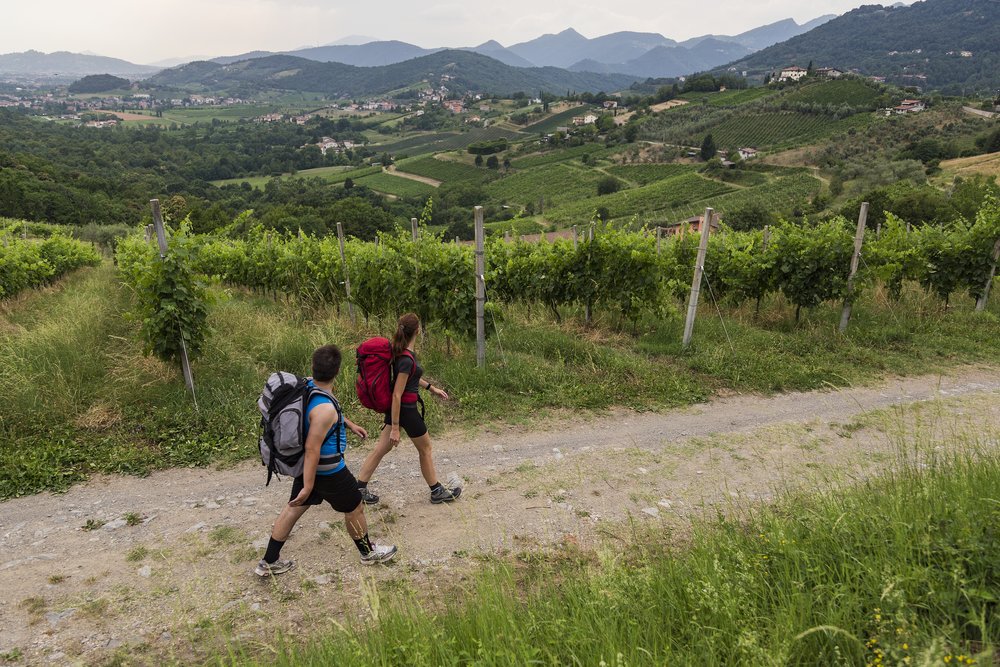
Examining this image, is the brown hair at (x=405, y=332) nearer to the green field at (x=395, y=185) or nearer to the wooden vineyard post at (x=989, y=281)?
the wooden vineyard post at (x=989, y=281)

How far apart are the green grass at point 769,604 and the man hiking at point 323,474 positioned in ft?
2.64

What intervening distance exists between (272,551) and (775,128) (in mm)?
109855

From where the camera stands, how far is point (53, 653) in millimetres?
3309

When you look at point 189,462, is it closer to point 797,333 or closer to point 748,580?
point 748,580

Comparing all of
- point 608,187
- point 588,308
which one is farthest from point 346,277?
point 608,187

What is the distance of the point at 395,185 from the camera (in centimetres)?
9481

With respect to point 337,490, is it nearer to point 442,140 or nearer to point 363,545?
point 363,545

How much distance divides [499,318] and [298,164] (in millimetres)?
123848

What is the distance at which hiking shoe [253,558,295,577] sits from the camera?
13.0 ft

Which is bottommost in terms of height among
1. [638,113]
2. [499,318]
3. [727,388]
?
[727,388]

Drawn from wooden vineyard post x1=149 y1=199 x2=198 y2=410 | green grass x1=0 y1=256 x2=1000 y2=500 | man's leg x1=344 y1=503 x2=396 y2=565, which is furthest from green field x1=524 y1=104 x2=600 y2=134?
man's leg x1=344 y1=503 x2=396 y2=565


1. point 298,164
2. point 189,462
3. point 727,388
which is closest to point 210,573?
point 189,462

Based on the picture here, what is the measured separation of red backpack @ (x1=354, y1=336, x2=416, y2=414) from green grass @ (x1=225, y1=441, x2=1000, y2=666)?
1.80 m

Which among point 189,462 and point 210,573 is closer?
point 210,573
